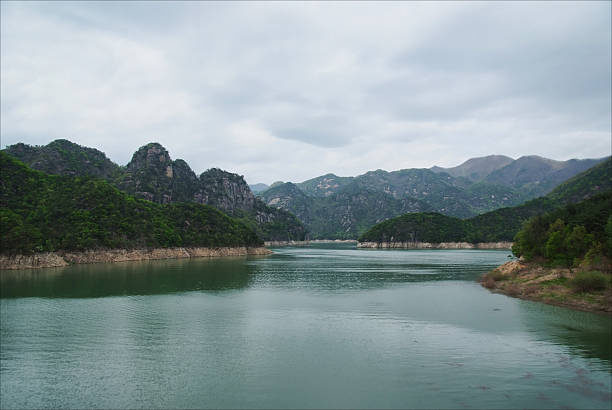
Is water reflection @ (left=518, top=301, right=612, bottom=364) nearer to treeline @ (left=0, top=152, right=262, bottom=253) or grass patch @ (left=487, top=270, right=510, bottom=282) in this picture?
grass patch @ (left=487, top=270, right=510, bottom=282)

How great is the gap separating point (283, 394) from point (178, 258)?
452ft

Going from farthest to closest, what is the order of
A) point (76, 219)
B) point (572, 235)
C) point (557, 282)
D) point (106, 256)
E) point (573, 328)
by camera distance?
point (106, 256)
point (76, 219)
point (572, 235)
point (557, 282)
point (573, 328)

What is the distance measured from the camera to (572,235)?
2579 inches

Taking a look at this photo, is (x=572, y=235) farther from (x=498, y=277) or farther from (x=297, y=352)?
(x=297, y=352)

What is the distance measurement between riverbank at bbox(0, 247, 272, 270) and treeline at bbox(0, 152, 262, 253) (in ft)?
5.49

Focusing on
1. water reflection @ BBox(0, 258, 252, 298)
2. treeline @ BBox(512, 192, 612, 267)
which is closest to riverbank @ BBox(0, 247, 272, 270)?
water reflection @ BBox(0, 258, 252, 298)

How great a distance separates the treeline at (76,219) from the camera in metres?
105

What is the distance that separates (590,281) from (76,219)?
123698mm

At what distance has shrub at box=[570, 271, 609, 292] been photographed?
173 feet

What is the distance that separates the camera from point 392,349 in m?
34.3

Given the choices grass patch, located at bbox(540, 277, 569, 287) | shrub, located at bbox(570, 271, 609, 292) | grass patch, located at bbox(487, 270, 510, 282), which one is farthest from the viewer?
grass patch, located at bbox(487, 270, 510, 282)

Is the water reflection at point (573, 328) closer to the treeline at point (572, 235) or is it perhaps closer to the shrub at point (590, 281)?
the shrub at point (590, 281)

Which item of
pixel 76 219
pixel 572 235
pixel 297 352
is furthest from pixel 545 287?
pixel 76 219

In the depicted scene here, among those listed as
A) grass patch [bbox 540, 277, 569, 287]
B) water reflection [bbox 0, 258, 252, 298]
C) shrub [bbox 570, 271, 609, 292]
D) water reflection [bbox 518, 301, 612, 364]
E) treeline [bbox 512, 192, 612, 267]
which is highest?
treeline [bbox 512, 192, 612, 267]
